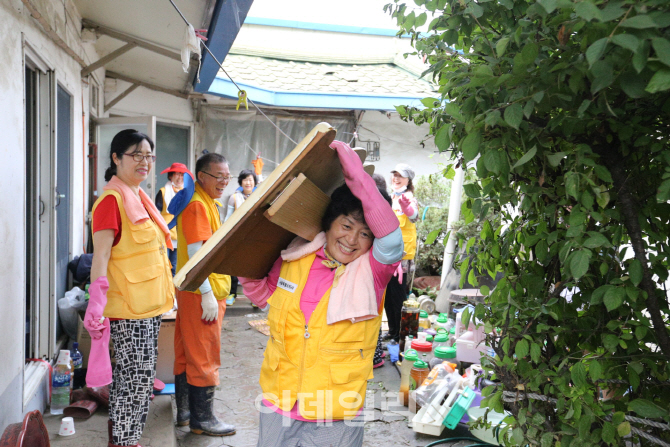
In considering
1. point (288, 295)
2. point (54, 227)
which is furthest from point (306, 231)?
point (54, 227)

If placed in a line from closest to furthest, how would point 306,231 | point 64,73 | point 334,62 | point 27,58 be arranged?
1. point 306,231
2. point 27,58
3. point 64,73
4. point 334,62

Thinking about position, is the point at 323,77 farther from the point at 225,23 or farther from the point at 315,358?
the point at 315,358

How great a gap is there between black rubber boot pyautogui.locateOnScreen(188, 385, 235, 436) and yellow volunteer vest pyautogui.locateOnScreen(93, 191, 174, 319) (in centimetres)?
87

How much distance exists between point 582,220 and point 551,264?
37cm

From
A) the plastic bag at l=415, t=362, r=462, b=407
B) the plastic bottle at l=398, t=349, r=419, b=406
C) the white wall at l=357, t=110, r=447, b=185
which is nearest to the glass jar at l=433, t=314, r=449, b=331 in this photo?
the plastic bottle at l=398, t=349, r=419, b=406

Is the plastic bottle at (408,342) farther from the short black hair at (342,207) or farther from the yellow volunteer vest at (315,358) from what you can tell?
the short black hair at (342,207)

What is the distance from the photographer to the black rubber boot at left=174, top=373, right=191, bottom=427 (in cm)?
345

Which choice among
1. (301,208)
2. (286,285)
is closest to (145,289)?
(286,285)

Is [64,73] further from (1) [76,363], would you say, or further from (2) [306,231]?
(2) [306,231]

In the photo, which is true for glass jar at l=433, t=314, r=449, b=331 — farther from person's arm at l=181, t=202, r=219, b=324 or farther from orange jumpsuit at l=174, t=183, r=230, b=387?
person's arm at l=181, t=202, r=219, b=324

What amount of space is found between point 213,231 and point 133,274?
644 mm

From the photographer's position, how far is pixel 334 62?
11.2m

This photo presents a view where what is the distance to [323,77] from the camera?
10203 millimetres

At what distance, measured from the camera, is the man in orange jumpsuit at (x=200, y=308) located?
308 cm
